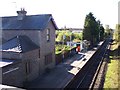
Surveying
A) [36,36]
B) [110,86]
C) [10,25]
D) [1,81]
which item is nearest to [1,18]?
[10,25]

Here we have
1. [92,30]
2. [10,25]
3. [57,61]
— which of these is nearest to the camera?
[10,25]

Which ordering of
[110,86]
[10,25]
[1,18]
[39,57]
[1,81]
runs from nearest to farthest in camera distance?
[1,81]
[110,86]
[39,57]
[10,25]
[1,18]

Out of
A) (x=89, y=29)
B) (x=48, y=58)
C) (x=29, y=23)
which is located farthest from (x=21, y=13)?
(x=89, y=29)

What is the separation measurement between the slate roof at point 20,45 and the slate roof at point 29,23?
5.05 feet

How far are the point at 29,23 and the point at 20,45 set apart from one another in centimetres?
474

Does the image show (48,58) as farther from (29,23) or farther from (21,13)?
(21,13)

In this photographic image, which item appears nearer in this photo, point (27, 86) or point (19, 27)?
point (27, 86)

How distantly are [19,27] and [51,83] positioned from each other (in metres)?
8.12

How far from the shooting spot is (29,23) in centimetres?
2492

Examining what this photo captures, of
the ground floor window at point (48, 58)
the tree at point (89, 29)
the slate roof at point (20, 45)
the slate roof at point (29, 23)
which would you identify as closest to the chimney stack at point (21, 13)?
the slate roof at point (29, 23)

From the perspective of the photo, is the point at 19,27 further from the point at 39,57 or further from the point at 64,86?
the point at 64,86

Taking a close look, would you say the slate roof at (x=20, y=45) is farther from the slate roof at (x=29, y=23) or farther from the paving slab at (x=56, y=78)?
the paving slab at (x=56, y=78)

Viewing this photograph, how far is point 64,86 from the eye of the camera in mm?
19484

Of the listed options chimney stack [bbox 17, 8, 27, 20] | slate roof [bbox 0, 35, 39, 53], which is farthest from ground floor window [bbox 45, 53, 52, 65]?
chimney stack [bbox 17, 8, 27, 20]
